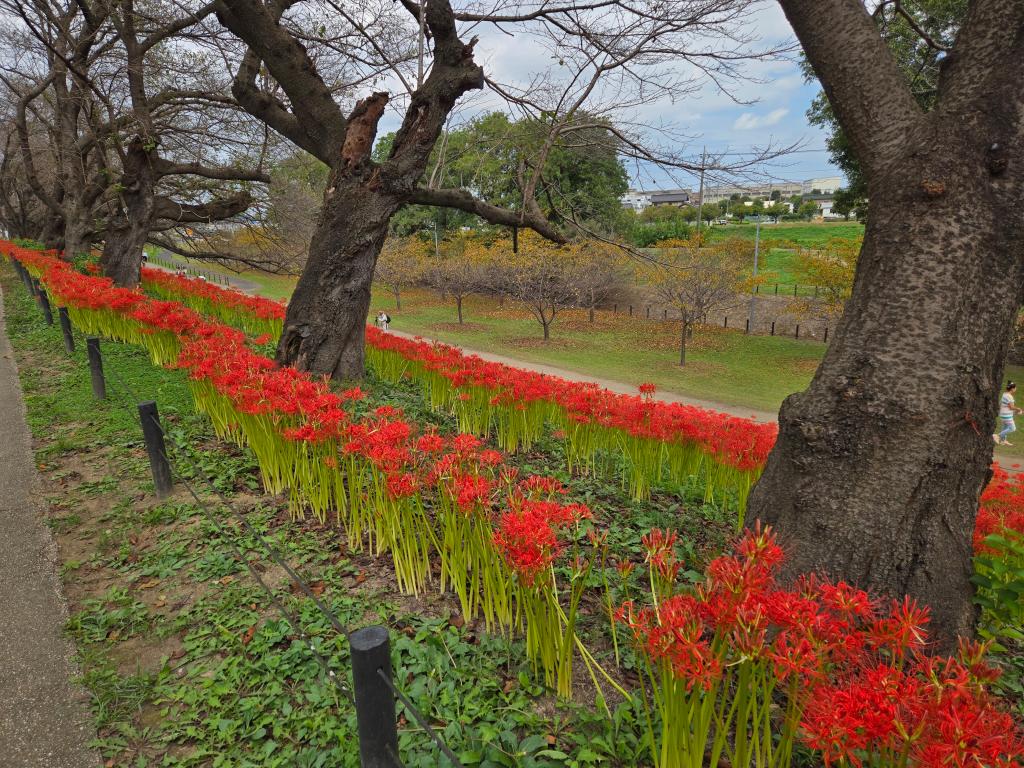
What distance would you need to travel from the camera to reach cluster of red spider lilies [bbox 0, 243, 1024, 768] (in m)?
1.19

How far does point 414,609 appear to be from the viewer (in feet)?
8.98

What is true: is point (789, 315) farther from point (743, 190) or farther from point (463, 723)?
point (463, 723)

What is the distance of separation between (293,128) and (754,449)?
6.30m

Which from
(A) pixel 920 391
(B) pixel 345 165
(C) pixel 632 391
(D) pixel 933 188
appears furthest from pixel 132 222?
(A) pixel 920 391

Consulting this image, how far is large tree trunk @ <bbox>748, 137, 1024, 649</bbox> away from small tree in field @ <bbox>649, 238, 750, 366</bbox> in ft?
57.7

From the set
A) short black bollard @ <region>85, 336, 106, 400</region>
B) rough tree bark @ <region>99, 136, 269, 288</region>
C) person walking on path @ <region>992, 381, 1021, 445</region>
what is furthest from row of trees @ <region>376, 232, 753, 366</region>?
short black bollard @ <region>85, 336, 106, 400</region>

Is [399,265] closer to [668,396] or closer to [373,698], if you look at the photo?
[668,396]

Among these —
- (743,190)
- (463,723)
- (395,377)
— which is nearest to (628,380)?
(395,377)

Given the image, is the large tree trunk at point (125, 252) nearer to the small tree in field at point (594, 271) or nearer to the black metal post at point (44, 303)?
the black metal post at point (44, 303)

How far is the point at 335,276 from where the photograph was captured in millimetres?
5812

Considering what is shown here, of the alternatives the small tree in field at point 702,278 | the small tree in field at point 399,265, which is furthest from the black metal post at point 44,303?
the small tree in field at point 399,265

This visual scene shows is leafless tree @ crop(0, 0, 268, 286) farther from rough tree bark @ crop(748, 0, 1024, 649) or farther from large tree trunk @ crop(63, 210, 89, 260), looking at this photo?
rough tree bark @ crop(748, 0, 1024, 649)

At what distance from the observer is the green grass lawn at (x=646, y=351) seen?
58.5ft

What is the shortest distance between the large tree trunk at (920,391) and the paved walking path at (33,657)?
3139 millimetres
